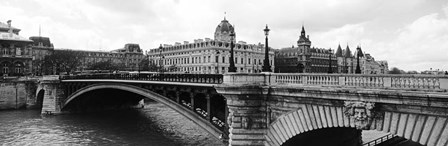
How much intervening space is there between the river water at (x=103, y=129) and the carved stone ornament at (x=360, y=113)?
20362 millimetres

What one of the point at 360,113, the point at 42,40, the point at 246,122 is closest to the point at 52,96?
the point at 246,122

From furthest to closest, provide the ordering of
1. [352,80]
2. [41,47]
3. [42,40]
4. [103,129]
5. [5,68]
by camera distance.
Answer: [42,40], [41,47], [5,68], [103,129], [352,80]

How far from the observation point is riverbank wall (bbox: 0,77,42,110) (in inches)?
2539

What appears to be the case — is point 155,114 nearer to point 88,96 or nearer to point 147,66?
point 88,96

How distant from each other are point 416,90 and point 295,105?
5148 millimetres

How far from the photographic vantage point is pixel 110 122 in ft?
159

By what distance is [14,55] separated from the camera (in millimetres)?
75625

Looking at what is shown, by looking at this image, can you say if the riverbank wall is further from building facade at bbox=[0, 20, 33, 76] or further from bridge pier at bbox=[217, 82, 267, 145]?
bridge pier at bbox=[217, 82, 267, 145]

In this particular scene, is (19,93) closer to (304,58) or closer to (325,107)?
(325,107)

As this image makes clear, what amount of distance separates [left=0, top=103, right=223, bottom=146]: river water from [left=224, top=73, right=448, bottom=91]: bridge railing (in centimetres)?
1635

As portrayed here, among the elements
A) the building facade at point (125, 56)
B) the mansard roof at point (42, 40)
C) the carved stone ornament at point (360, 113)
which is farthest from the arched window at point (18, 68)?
the carved stone ornament at point (360, 113)

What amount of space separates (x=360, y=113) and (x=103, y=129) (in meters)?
35.4

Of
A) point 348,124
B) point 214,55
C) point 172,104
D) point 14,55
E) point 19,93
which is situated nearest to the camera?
point 348,124

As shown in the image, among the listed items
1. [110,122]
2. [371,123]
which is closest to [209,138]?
[110,122]
